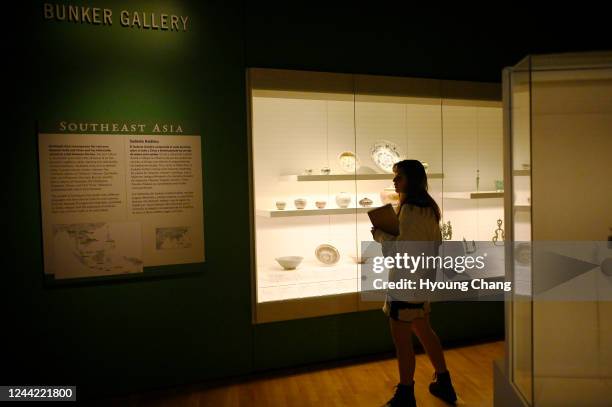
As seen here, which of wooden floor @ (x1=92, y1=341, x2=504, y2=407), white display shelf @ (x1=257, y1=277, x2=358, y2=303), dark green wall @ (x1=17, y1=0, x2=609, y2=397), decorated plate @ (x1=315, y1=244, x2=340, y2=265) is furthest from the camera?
decorated plate @ (x1=315, y1=244, x2=340, y2=265)

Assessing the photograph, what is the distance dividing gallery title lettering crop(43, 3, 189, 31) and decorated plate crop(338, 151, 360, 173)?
1404 millimetres

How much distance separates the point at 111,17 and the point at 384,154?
6.60 ft

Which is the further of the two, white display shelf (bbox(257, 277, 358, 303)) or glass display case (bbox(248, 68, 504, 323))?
glass display case (bbox(248, 68, 504, 323))

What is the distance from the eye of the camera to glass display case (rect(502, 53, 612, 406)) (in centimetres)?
162

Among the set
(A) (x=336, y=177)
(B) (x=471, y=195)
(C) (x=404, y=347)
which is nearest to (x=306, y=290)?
(A) (x=336, y=177)

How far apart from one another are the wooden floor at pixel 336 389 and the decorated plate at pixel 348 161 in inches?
54.6

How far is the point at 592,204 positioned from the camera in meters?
1.66

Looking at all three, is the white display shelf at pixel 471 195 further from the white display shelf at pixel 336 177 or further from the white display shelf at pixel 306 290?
the white display shelf at pixel 306 290

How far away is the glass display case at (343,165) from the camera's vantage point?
3.42 m

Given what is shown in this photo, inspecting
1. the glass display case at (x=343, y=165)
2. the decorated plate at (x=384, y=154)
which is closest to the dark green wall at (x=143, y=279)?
A: the glass display case at (x=343, y=165)

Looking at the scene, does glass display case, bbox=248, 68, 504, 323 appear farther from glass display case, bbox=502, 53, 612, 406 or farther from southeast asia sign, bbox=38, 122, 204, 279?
glass display case, bbox=502, 53, 612, 406

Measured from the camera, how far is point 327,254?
3.70 meters

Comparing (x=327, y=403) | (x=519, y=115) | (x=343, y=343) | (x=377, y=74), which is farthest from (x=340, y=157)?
(x=519, y=115)

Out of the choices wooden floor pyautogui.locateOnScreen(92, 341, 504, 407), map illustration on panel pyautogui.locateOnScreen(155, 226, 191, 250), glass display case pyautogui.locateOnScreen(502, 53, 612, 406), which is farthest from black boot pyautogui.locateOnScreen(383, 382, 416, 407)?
map illustration on panel pyautogui.locateOnScreen(155, 226, 191, 250)
